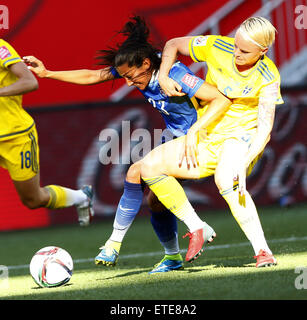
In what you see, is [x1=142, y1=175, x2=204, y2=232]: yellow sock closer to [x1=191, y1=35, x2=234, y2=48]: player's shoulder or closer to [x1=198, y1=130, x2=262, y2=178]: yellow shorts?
[x1=198, y1=130, x2=262, y2=178]: yellow shorts

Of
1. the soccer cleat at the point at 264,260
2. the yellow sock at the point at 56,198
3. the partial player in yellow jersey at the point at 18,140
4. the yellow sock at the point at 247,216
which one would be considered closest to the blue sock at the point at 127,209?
the yellow sock at the point at 247,216

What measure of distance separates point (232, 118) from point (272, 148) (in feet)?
15.7

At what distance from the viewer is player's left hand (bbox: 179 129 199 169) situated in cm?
471

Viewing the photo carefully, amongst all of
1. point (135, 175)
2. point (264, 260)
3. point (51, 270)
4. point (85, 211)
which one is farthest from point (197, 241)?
point (85, 211)

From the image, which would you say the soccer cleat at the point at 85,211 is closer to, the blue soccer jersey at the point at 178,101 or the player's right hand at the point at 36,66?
the player's right hand at the point at 36,66

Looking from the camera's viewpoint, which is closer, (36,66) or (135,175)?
(135,175)

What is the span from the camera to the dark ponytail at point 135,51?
4.88 metres

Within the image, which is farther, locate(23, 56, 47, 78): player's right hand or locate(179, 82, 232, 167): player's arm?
locate(23, 56, 47, 78): player's right hand

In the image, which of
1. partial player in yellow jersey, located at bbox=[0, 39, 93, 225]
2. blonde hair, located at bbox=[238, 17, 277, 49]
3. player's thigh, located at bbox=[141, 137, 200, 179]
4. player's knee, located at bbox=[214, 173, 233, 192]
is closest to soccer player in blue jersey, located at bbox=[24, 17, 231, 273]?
player's thigh, located at bbox=[141, 137, 200, 179]

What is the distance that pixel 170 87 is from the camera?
4770mm

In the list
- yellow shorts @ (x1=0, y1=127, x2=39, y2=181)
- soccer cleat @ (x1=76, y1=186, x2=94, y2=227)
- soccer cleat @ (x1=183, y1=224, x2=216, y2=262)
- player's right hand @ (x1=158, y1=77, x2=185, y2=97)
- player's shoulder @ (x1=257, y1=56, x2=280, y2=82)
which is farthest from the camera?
soccer cleat @ (x1=76, y1=186, x2=94, y2=227)

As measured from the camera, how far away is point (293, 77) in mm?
11938

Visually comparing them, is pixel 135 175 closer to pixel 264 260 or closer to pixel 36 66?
pixel 264 260

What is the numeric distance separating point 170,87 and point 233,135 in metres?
0.50
